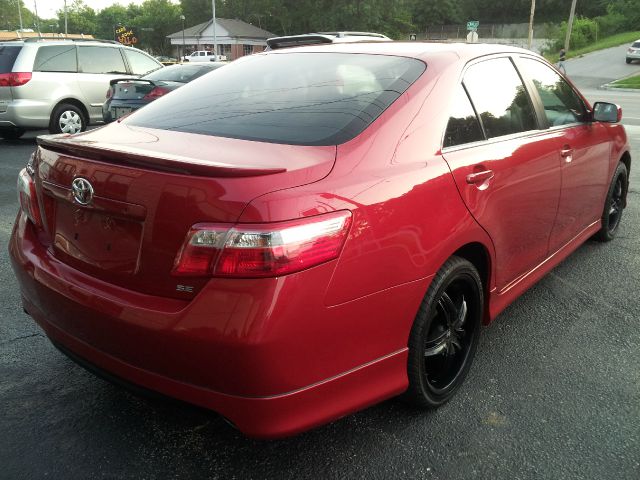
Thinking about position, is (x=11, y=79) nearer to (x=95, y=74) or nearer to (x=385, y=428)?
(x=95, y=74)

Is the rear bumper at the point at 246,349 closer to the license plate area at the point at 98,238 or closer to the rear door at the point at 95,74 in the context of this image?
the license plate area at the point at 98,238

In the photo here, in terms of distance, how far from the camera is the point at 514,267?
303 cm

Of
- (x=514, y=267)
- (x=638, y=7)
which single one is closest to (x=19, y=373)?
(x=514, y=267)

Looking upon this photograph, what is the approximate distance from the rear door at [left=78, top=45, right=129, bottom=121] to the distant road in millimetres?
25991

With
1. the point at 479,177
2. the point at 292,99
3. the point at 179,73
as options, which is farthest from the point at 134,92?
the point at 479,177

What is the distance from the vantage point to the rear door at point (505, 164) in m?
2.56

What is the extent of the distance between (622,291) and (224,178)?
3.22 meters

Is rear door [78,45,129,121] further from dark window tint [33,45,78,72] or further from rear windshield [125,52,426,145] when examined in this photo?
rear windshield [125,52,426,145]

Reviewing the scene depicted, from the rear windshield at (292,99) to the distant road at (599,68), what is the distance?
3121 centimetres

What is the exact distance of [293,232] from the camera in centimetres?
180

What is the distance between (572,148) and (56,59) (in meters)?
9.80

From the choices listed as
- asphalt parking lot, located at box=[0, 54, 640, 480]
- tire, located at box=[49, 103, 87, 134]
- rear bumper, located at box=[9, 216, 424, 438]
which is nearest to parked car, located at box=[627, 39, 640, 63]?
tire, located at box=[49, 103, 87, 134]

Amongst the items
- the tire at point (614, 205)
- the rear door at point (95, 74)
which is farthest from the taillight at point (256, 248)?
the rear door at point (95, 74)

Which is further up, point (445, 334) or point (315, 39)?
point (315, 39)
